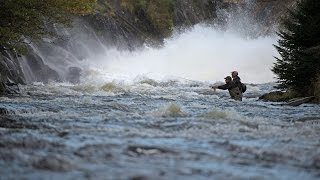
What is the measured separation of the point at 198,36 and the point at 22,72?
106 ft

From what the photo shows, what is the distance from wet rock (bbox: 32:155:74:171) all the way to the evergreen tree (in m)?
13.2

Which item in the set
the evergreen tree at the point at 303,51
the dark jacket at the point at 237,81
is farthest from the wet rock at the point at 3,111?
the evergreen tree at the point at 303,51

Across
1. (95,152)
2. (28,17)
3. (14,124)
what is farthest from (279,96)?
(95,152)

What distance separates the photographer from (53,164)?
4.93 meters

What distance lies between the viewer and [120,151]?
226 inches

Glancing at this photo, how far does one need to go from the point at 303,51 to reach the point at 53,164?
44.5 feet

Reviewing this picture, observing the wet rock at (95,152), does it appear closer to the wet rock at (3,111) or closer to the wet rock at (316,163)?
the wet rock at (316,163)

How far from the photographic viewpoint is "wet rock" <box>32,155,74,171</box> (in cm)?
478

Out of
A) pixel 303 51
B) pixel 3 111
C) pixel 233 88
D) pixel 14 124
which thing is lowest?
pixel 14 124

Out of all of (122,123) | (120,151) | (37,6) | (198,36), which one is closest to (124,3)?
(198,36)

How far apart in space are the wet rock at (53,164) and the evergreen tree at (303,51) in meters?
13.2

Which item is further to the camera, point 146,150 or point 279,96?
point 279,96

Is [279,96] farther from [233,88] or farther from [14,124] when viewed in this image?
[14,124]

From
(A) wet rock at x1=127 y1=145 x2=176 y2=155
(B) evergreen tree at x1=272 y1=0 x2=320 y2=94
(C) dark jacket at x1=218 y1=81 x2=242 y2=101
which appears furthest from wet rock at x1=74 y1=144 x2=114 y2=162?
(B) evergreen tree at x1=272 y1=0 x2=320 y2=94
